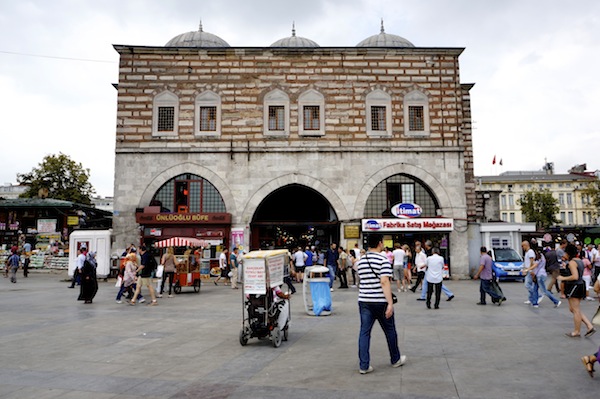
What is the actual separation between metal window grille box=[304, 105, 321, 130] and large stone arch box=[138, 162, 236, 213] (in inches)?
189

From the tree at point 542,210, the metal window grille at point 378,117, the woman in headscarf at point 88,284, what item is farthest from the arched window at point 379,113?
the tree at point 542,210

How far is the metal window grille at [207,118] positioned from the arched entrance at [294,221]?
431 centimetres

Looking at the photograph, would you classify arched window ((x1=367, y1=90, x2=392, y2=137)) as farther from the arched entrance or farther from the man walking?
the man walking

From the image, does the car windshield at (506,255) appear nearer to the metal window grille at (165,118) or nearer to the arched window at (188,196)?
the arched window at (188,196)

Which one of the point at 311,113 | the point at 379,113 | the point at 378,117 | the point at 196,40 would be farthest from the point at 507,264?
the point at 196,40

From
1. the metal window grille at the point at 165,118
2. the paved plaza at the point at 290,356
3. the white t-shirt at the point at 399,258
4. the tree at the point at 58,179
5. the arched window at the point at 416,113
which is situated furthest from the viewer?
→ the tree at the point at 58,179

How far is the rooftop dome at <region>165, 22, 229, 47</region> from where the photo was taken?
27.5 meters

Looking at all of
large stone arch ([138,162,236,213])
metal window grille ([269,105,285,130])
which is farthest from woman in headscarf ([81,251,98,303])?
metal window grille ([269,105,285,130])

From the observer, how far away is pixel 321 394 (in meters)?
5.37

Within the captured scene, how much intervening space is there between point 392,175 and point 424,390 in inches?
699

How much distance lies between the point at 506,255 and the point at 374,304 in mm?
18154

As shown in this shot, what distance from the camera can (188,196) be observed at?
74.2 ft

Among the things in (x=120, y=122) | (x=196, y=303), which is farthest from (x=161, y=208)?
(x=196, y=303)

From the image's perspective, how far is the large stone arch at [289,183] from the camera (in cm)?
2228
